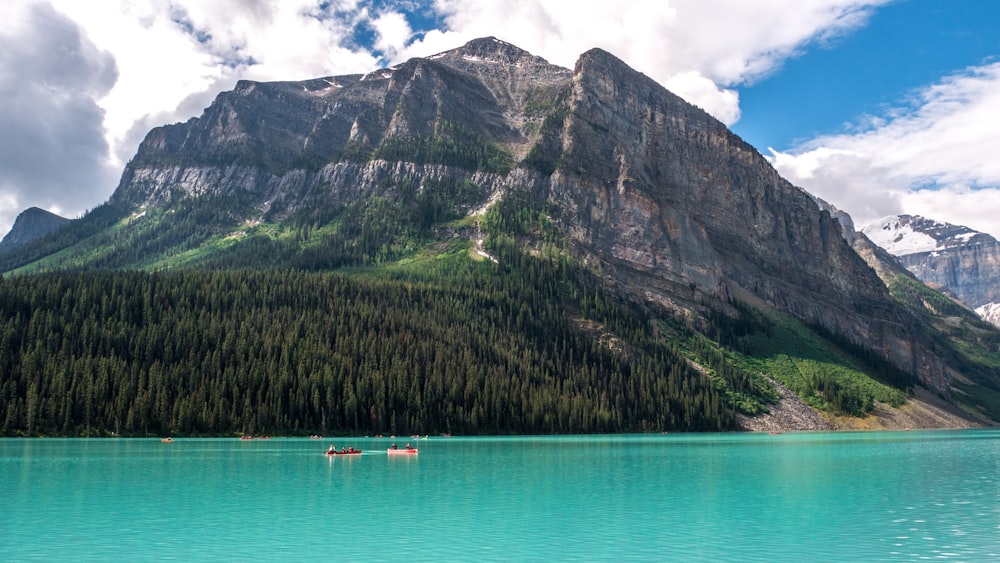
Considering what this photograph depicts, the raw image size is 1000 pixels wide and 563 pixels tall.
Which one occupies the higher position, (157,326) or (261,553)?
(157,326)

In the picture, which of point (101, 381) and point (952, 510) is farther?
point (101, 381)

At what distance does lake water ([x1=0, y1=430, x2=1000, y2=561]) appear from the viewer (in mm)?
44438

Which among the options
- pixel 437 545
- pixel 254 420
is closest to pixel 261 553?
pixel 437 545

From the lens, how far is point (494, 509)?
197 ft

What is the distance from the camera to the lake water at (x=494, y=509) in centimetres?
4444

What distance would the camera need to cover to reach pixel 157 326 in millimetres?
192000

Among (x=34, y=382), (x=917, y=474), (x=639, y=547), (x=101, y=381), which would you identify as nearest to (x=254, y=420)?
(x=101, y=381)

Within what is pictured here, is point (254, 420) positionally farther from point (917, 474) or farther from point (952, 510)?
point (952, 510)

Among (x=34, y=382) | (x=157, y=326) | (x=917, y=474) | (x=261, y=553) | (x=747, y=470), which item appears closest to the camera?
(x=261, y=553)

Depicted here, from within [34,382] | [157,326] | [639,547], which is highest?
[157,326]

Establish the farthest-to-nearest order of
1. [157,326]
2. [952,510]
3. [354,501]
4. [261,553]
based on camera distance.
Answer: [157,326] < [354,501] < [952,510] < [261,553]

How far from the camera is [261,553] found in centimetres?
4353

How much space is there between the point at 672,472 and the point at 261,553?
5697 centimetres

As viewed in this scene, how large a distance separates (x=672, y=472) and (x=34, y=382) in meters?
131
